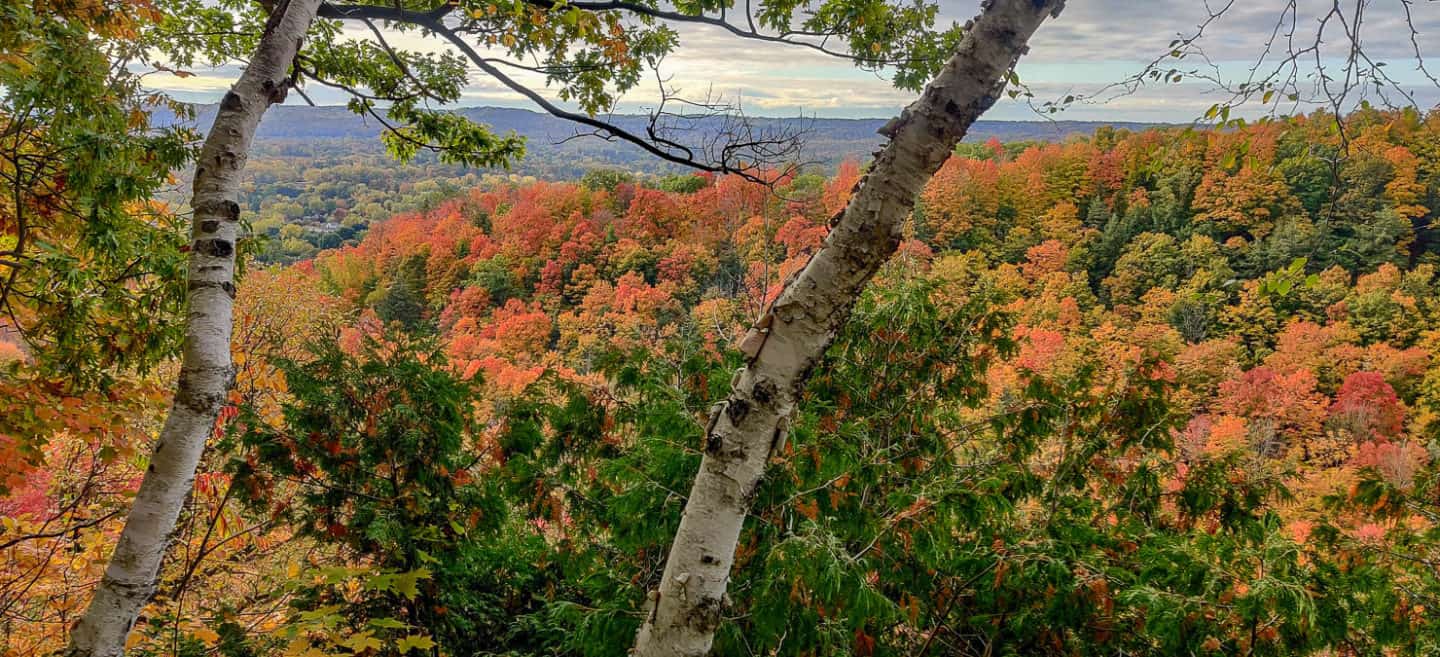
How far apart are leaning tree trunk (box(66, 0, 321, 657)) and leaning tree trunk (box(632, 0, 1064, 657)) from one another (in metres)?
1.46

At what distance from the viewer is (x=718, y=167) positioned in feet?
9.92

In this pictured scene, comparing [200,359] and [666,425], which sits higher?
[200,359]

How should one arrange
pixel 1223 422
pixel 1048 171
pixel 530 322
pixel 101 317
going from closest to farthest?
pixel 101 317 < pixel 1223 422 < pixel 530 322 < pixel 1048 171

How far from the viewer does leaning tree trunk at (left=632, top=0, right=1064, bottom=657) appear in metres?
1.46

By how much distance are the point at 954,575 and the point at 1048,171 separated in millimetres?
57504

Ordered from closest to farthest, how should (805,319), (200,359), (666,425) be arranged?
(805,319)
(200,359)
(666,425)

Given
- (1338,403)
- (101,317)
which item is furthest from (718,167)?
(1338,403)

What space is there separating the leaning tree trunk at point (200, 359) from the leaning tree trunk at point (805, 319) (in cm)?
146

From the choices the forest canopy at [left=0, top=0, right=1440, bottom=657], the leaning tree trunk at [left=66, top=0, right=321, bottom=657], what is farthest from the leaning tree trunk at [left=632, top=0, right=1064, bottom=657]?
the leaning tree trunk at [left=66, top=0, right=321, bottom=657]

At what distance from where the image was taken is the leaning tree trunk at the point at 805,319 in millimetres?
1463

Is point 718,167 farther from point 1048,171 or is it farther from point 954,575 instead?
point 1048,171

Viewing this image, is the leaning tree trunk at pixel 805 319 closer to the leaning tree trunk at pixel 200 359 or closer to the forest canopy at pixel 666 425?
the forest canopy at pixel 666 425

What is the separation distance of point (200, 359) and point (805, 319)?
1.81 meters

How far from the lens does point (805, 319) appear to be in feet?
5.22
